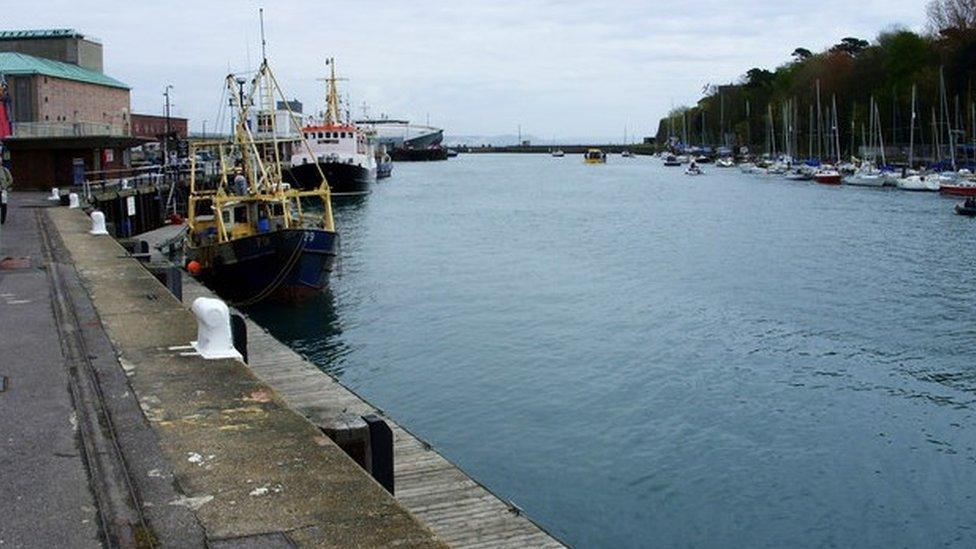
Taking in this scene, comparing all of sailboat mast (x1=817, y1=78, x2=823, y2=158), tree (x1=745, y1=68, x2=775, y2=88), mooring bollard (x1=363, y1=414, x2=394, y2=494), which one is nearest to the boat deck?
mooring bollard (x1=363, y1=414, x2=394, y2=494)

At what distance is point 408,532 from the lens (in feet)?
26.9

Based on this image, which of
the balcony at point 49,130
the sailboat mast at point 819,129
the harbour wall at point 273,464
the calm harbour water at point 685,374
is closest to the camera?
the harbour wall at point 273,464

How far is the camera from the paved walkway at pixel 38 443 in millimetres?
8297

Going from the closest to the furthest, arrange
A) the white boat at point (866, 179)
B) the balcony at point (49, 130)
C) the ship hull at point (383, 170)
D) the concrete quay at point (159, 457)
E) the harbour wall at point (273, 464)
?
the concrete quay at point (159, 457), the harbour wall at point (273, 464), the balcony at point (49, 130), the white boat at point (866, 179), the ship hull at point (383, 170)

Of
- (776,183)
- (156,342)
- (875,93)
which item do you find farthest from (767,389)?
(875,93)

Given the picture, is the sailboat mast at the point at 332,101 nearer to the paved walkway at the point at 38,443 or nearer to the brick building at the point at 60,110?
the brick building at the point at 60,110

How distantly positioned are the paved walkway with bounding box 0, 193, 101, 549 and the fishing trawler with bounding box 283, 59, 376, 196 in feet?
234

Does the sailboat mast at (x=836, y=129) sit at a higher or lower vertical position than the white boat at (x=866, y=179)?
higher

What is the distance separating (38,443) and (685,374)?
16563 mm

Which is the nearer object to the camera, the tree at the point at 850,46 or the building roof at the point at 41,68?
the building roof at the point at 41,68

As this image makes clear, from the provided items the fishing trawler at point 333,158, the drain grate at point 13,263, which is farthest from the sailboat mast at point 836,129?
the drain grate at point 13,263

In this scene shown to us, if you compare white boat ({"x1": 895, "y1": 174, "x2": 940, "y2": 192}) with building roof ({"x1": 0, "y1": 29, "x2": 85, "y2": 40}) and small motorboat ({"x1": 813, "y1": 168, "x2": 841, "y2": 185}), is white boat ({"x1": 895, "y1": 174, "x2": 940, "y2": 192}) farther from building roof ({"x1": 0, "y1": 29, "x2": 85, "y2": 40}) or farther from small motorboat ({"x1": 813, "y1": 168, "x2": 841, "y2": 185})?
building roof ({"x1": 0, "y1": 29, "x2": 85, "y2": 40})

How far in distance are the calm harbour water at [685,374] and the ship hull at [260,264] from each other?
0.94 meters

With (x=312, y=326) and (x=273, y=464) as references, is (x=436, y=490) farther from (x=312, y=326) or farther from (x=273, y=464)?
(x=312, y=326)
